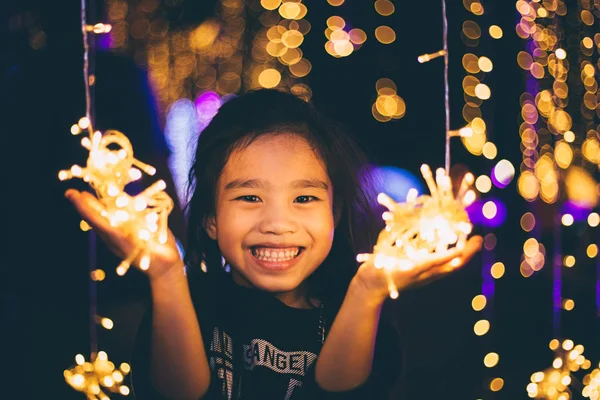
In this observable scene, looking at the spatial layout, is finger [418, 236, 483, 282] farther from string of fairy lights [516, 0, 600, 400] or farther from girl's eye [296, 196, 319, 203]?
string of fairy lights [516, 0, 600, 400]

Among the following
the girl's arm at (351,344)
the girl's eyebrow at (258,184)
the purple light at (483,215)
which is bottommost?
the purple light at (483,215)

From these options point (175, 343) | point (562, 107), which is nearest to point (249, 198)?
point (175, 343)

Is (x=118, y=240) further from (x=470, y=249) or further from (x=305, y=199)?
(x=470, y=249)

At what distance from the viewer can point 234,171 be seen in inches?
59.0

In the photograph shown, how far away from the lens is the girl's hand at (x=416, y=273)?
4.31 ft

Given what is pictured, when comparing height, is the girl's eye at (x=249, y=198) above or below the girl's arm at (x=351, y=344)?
above

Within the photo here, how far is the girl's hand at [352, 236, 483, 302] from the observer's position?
1.31 meters

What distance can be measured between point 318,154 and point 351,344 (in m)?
0.54

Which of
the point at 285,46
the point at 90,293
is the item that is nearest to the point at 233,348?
the point at 90,293

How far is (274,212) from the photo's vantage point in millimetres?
1441

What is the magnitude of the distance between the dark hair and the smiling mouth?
8.8 inches

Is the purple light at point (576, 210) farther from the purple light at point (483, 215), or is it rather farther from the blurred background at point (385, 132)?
the purple light at point (483, 215)

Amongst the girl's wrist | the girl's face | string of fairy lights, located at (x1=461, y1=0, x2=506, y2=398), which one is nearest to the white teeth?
the girl's face

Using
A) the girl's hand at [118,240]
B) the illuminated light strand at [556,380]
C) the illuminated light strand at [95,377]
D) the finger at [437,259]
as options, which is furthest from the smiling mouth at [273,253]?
the illuminated light strand at [556,380]
